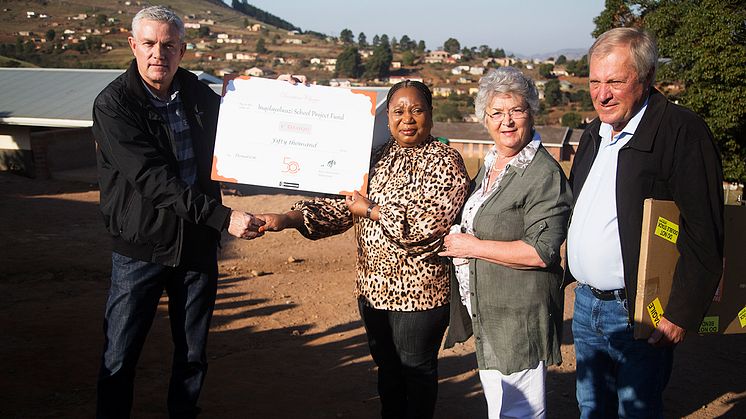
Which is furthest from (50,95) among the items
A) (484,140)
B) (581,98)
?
(581,98)

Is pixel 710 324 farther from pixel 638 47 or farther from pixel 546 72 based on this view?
pixel 546 72

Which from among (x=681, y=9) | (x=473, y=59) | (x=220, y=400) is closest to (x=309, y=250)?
(x=220, y=400)

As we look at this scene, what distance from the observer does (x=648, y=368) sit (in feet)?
8.80

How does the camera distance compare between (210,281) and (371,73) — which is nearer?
(210,281)

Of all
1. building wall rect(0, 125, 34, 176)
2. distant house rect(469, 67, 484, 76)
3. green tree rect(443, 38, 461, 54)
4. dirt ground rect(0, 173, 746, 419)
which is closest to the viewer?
dirt ground rect(0, 173, 746, 419)

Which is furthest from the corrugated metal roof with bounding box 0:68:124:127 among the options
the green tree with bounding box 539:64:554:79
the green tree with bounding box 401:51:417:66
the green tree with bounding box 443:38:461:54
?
the green tree with bounding box 443:38:461:54

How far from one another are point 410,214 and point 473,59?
383ft

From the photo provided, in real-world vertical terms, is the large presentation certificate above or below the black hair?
below

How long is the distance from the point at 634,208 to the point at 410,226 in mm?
1001

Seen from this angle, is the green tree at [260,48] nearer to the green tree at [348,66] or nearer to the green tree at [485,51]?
the green tree at [348,66]

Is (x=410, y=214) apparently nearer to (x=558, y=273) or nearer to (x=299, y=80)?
(x=558, y=273)

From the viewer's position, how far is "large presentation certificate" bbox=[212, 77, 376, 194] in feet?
11.4

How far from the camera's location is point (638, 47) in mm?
2551

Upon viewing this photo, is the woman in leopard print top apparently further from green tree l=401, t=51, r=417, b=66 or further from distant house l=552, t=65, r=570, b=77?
green tree l=401, t=51, r=417, b=66
